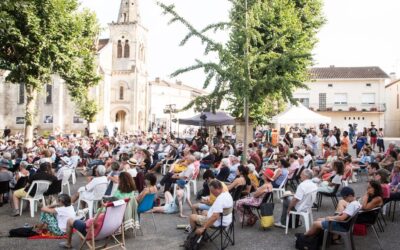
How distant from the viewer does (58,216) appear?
729 cm

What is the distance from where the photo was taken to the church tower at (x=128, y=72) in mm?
55344

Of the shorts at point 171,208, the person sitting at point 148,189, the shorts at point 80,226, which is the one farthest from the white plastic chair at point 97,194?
the shorts at point 80,226

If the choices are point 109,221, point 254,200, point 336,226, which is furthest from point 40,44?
point 336,226

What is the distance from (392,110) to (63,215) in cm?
5424

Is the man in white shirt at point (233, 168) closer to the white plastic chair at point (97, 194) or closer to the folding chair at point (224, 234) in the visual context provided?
the folding chair at point (224, 234)

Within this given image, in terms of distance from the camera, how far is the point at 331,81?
5291cm

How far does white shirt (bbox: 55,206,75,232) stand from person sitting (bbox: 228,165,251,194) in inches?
132

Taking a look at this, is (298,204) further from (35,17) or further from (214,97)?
(35,17)

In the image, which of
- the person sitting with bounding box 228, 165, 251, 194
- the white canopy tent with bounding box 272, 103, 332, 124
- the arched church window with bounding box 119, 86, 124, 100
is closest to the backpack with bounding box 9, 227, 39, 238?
the person sitting with bounding box 228, 165, 251, 194

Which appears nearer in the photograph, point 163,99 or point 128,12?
point 128,12

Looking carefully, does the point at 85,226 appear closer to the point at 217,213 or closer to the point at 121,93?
the point at 217,213

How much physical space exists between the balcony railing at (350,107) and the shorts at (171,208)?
4640 cm

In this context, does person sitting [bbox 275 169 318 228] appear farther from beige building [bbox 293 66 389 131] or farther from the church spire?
the church spire

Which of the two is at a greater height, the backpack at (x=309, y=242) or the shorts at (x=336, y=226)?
the shorts at (x=336, y=226)
